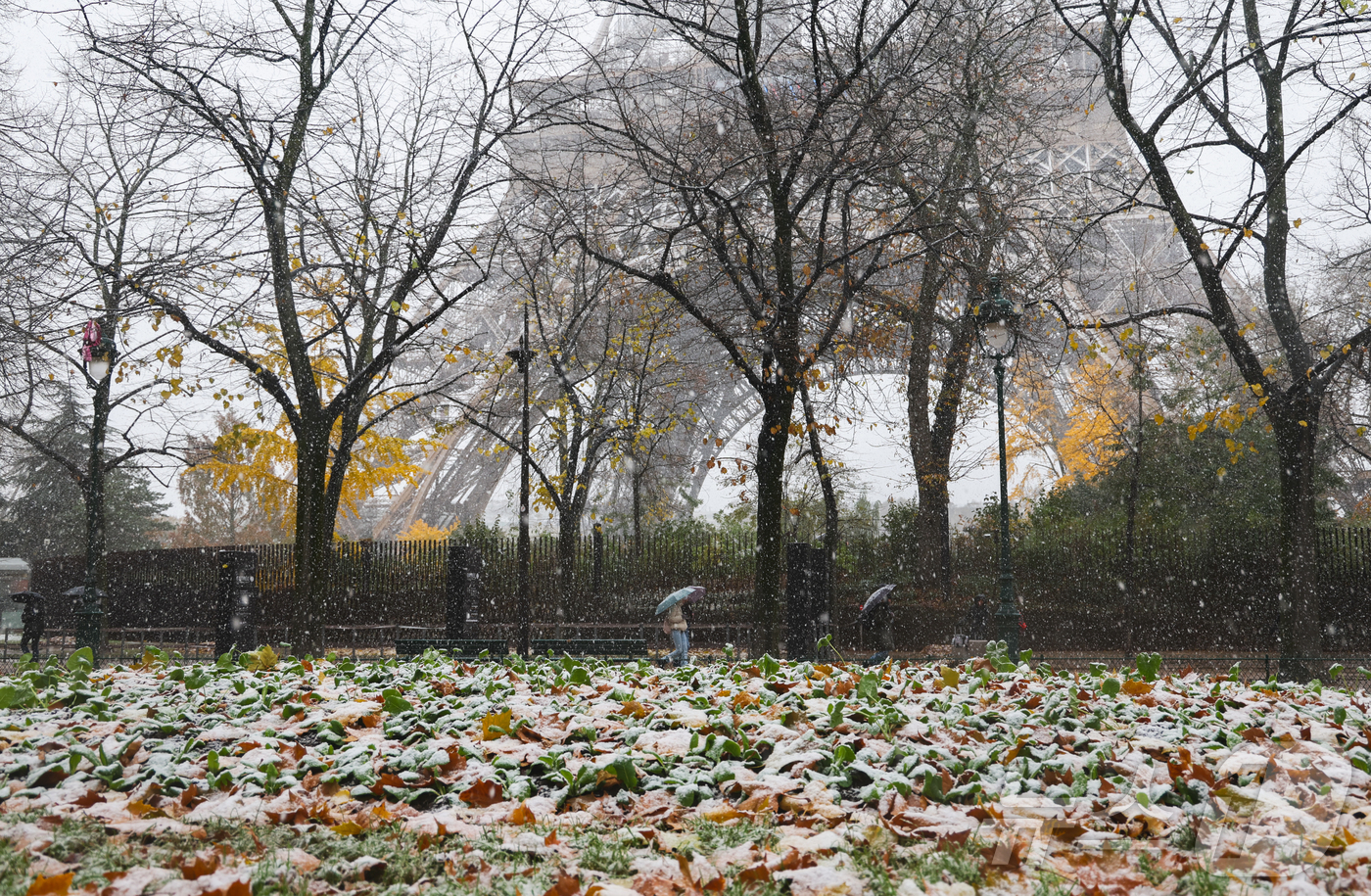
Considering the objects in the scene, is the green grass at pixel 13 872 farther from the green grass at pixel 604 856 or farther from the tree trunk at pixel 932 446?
the tree trunk at pixel 932 446

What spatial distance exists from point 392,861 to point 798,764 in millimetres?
1527

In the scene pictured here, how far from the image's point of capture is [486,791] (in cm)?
345

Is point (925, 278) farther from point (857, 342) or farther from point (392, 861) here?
point (392, 861)

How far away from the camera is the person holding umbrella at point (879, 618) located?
12555mm

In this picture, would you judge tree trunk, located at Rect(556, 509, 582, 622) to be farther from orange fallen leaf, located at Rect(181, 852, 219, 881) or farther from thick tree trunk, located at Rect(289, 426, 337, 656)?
orange fallen leaf, located at Rect(181, 852, 219, 881)

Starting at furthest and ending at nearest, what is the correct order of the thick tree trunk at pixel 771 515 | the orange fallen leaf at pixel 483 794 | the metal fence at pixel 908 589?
the metal fence at pixel 908 589 < the thick tree trunk at pixel 771 515 < the orange fallen leaf at pixel 483 794

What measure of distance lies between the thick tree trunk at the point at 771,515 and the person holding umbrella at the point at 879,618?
2.04 m

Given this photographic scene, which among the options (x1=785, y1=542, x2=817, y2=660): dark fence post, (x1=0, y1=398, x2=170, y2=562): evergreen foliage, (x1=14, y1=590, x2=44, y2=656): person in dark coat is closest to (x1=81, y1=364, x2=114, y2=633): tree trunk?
(x1=14, y1=590, x2=44, y2=656): person in dark coat

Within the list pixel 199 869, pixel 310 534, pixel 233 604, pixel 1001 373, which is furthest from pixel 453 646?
pixel 199 869

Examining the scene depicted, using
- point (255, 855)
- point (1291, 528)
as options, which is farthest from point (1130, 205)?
point (255, 855)

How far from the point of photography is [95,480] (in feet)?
51.3

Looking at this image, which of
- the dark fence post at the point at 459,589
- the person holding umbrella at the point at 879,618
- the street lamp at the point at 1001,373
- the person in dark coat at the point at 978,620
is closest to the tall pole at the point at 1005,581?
the street lamp at the point at 1001,373

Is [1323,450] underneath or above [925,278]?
underneath

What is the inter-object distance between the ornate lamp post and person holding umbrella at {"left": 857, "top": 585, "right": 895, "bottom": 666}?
9122mm
